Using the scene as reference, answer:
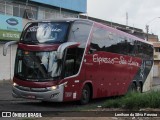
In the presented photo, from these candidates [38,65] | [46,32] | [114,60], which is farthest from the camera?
[114,60]

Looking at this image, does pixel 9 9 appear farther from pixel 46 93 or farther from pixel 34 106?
pixel 46 93

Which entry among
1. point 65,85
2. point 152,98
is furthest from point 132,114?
point 65,85

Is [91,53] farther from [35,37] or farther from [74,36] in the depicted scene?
[35,37]

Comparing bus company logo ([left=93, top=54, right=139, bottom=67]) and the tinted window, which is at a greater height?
the tinted window

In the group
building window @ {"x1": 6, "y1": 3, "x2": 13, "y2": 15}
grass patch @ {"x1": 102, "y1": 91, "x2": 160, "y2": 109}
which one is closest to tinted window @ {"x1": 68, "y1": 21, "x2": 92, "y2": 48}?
grass patch @ {"x1": 102, "y1": 91, "x2": 160, "y2": 109}

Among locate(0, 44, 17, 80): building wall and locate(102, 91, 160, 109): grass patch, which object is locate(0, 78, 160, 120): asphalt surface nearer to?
locate(102, 91, 160, 109): grass patch

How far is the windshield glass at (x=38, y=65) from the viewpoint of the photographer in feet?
55.8

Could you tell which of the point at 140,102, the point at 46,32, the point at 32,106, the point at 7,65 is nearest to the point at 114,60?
the point at 46,32

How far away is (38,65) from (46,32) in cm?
149

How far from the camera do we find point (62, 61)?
1702cm

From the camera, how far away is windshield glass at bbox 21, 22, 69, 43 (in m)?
17.4

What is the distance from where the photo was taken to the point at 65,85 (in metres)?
17.2

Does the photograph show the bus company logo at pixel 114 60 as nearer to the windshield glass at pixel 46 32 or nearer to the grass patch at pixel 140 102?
the windshield glass at pixel 46 32

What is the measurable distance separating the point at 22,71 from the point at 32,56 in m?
0.79
